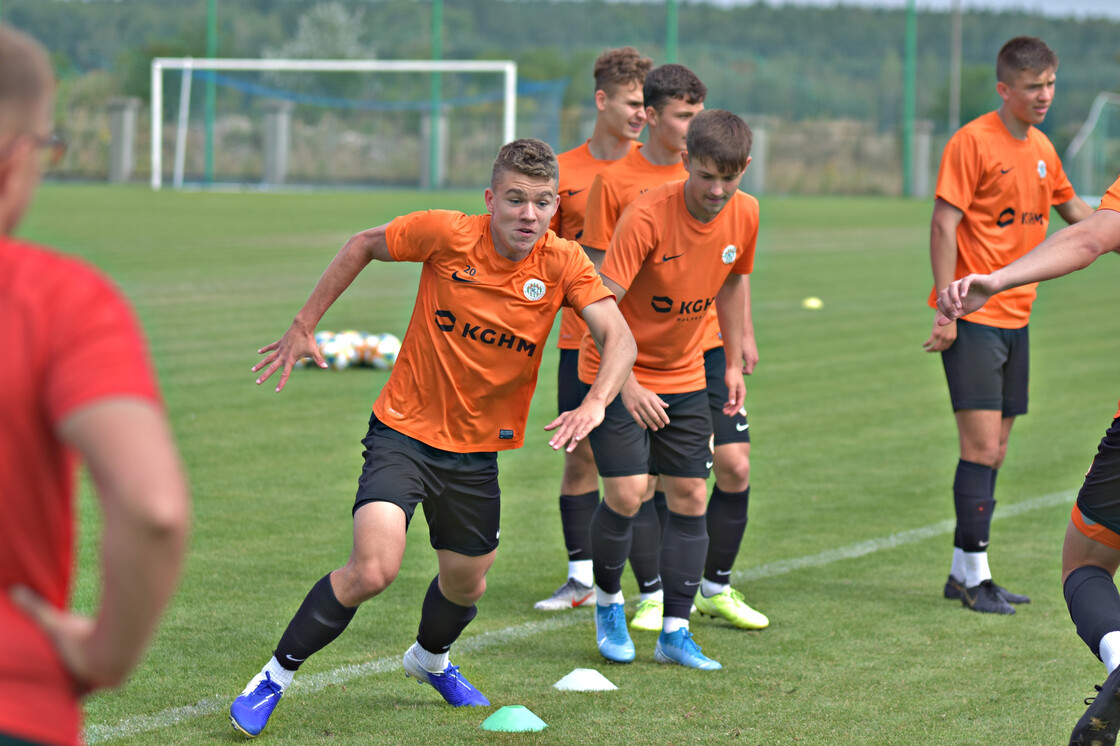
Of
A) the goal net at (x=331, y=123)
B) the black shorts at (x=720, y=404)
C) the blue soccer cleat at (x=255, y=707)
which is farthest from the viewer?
the goal net at (x=331, y=123)

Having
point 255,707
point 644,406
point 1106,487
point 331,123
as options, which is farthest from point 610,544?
Result: point 331,123

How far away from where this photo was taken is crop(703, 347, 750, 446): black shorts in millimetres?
5562

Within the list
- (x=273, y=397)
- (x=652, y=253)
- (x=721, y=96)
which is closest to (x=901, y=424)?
(x=273, y=397)

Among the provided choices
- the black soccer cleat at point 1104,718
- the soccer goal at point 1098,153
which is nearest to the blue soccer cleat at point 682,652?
the black soccer cleat at point 1104,718

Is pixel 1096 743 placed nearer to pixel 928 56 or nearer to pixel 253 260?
pixel 253 260

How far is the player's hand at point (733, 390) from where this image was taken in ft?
18.0

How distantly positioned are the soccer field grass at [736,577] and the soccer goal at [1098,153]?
84.0 ft

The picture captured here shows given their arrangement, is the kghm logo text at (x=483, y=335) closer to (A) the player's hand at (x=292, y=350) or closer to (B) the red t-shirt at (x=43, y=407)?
(A) the player's hand at (x=292, y=350)

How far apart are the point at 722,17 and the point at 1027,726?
4862cm

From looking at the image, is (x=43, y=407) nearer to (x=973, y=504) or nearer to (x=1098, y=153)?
(x=973, y=504)

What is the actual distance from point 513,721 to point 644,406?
1.10m

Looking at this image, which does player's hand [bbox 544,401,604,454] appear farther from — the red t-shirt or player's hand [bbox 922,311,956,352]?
player's hand [bbox 922,311,956,352]

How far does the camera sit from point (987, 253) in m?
6.00

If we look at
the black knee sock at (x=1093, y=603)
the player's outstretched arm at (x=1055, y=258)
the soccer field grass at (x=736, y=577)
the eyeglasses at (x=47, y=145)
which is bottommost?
the soccer field grass at (x=736, y=577)
